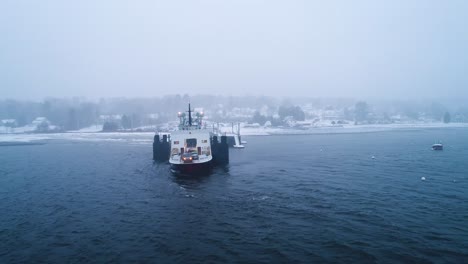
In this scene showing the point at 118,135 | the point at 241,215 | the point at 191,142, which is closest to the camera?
the point at 241,215

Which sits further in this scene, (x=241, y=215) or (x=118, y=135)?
(x=118, y=135)

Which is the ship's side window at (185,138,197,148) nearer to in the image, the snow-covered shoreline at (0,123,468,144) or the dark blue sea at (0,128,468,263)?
the dark blue sea at (0,128,468,263)

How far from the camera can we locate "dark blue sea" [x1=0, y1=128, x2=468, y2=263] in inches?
658

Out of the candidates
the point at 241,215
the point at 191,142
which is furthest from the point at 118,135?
the point at 241,215

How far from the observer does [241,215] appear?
22.2m

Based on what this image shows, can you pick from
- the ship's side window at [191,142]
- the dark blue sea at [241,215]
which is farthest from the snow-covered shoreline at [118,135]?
the dark blue sea at [241,215]

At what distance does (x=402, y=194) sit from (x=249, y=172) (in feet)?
55.5

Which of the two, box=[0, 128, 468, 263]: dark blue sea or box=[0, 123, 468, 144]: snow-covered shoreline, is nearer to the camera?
box=[0, 128, 468, 263]: dark blue sea

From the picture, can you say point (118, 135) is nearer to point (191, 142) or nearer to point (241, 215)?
point (191, 142)

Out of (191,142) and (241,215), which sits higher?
(191,142)

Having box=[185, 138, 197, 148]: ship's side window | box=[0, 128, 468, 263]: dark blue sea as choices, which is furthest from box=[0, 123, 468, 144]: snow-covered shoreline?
box=[0, 128, 468, 263]: dark blue sea

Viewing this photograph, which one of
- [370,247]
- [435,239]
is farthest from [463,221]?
[370,247]

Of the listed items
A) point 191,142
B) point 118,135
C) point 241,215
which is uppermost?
point 191,142

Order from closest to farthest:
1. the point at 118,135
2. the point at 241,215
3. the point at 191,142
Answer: the point at 241,215
the point at 191,142
the point at 118,135
